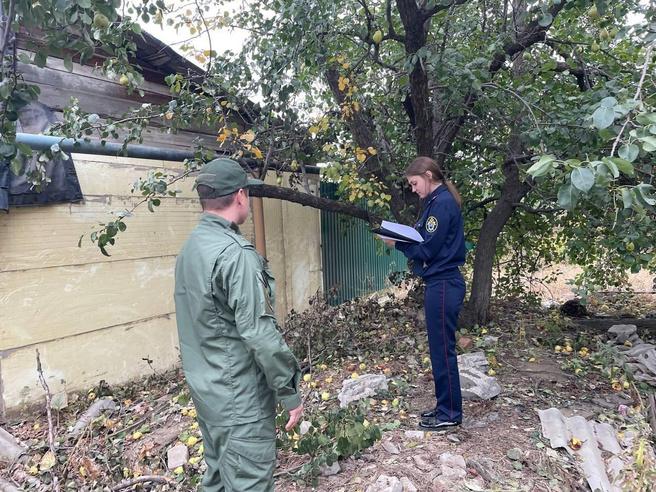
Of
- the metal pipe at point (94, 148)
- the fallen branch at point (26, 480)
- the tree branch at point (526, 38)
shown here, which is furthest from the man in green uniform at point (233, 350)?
the tree branch at point (526, 38)

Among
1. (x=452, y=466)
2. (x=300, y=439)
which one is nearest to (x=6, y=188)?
(x=300, y=439)

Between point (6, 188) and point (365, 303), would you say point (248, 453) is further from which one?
point (365, 303)

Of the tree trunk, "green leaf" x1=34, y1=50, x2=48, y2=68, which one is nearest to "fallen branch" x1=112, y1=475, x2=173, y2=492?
"green leaf" x1=34, y1=50, x2=48, y2=68

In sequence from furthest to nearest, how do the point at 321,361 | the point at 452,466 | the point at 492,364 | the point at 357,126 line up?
1. the point at 357,126
2. the point at 321,361
3. the point at 492,364
4. the point at 452,466

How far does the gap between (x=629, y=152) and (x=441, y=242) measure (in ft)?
4.76

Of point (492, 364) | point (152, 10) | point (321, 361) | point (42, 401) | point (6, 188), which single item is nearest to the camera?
point (152, 10)

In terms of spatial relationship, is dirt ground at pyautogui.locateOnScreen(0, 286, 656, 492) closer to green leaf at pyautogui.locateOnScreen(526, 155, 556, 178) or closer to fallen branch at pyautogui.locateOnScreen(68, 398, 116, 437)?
fallen branch at pyautogui.locateOnScreen(68, 398, 116, 437)

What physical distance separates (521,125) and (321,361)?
3106mm

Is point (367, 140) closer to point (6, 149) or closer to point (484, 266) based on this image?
point (484, 266)

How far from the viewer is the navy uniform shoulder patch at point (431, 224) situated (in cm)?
323

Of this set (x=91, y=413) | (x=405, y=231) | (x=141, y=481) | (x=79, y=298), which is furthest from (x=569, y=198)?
(x=79, y=298)

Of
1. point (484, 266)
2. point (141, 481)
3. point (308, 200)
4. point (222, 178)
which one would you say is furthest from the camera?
point (484, 266)

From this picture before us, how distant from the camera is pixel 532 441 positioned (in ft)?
10.6

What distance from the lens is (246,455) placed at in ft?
6.56
